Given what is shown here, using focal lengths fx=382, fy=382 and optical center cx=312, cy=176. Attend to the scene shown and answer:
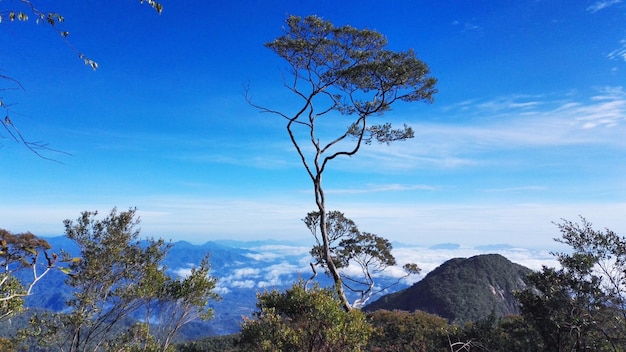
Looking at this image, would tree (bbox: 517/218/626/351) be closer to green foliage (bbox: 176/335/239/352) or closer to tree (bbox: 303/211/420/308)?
tree (bbox: 303/211/420/308)

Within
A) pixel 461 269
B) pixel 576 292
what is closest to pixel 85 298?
pixel 576 292

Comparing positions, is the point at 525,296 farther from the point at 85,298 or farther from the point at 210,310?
the point at 85,298

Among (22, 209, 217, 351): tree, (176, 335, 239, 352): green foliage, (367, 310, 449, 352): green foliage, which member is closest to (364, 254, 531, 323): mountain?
(176, 335, 239, 352): green foliage

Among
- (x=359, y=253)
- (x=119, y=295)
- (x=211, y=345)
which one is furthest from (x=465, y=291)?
(x=119, y=295)

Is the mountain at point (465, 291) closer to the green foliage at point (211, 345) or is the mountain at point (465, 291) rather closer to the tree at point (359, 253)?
the green foliage at point (211, 345)

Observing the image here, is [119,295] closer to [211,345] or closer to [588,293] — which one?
[588,293]

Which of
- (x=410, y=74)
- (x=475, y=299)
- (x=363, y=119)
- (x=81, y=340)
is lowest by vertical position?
(x=475, y=299)
